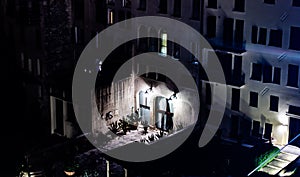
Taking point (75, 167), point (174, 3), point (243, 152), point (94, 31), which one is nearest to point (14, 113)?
point (94, 31)

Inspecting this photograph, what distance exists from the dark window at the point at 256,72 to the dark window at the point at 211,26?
4.17m

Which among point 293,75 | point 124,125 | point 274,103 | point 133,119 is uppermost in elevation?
point 293,75

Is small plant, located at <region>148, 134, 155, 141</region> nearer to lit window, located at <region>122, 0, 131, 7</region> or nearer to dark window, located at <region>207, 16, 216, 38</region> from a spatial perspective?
dark window, located at <region>207, 16, 216, 38</region>

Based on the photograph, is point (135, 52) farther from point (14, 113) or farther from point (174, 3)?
point (14, 113)

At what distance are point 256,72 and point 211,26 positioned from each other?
17.0 feet

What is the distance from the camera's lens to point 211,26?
40.8m

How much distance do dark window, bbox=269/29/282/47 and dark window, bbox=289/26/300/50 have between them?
0.88 metres

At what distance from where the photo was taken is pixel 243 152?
126 feet

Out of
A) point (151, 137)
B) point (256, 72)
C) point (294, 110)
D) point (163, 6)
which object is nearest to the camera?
point (294, 110)

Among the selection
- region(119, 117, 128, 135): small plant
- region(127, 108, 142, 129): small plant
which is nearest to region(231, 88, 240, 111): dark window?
region(127, 108, 142, 129): small plant

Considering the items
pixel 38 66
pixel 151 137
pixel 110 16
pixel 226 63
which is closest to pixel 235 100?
pixel 226 63

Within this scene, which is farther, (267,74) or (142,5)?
(142,5)

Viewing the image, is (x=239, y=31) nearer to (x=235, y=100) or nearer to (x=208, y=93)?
(x=235, y=100)

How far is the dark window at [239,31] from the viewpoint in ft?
128
